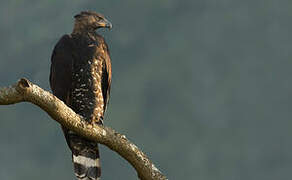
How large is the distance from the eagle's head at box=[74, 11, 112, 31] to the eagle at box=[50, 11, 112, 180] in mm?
257

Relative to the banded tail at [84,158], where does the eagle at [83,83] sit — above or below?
above

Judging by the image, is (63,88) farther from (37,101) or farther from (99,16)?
(37,101)

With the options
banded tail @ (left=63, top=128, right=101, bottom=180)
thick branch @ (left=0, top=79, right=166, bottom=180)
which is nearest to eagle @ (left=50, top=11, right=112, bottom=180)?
banded tail @ (left=63, top=128, right=101, bottom=180)

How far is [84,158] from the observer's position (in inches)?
274

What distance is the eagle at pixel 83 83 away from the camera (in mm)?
7008

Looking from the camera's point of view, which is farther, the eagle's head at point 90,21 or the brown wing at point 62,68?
the eagle's head at point 90,21

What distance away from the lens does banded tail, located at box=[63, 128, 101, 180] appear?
680 cm

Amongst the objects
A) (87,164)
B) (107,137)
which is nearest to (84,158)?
(87,164)

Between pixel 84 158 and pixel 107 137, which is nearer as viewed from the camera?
pixel 107 137

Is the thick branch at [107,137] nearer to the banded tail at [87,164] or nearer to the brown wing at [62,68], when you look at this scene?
the banded tail at [87,164]

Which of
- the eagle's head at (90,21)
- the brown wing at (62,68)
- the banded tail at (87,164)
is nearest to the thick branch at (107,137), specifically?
the banded tail at (87,164)

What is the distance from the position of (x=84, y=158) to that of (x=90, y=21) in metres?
2.13

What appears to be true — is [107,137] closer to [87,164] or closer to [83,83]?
[87,164]

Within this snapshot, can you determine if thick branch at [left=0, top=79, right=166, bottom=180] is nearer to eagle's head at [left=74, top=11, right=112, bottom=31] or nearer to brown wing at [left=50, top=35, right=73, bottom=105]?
brown wing at [left=50, top=35, right=73, bottom=105]
